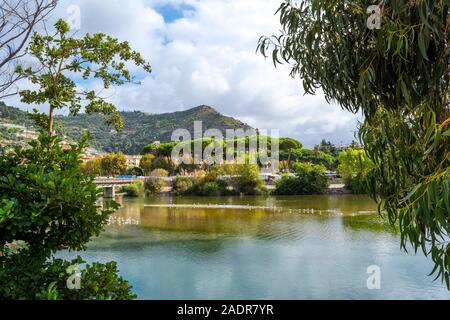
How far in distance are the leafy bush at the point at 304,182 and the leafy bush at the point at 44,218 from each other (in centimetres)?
2330

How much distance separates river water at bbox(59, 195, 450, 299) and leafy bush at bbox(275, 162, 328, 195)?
9.35 metres

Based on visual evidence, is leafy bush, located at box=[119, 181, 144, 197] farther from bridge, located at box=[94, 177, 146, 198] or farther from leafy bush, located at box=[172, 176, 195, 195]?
leafy bush, located at box=[172, 176, 195, 195]

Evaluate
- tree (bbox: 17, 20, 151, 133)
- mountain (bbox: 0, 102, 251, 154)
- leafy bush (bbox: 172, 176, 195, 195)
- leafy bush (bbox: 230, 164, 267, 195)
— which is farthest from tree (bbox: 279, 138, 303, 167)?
tree (bbox: 17, 20, 151, 133)

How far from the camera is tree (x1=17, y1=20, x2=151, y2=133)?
3.14 metres

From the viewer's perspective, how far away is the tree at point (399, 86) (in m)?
2.15

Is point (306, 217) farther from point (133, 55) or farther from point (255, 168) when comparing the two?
point (133, 55)

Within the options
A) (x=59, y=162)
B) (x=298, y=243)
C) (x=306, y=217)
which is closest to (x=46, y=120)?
(x=59, y=162)

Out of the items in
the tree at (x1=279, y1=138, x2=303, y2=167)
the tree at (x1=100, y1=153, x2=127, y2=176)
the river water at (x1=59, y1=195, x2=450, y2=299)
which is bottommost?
the river water at (x1=59, y1=195, x2=450, y2=299)

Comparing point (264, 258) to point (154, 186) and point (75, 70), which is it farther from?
point (154, 186)

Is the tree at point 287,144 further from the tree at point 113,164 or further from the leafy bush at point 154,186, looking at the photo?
the leafy bush at point 154,186

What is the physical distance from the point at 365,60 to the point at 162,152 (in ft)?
112

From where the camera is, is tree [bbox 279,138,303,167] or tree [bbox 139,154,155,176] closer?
tree [bbox 139,154,155,176]

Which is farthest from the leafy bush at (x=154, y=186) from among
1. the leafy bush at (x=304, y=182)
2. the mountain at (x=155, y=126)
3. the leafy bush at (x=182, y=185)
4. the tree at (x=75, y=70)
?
the tree at (x=75, y=70)

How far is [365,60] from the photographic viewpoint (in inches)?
98.0
